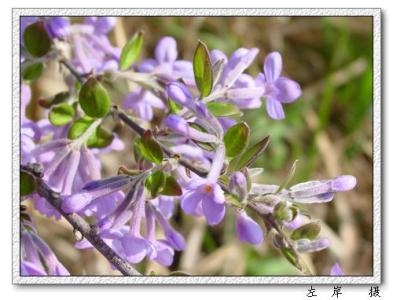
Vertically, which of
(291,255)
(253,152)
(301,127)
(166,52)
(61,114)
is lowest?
(291,255)

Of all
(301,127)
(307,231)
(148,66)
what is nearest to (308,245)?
(307,231)

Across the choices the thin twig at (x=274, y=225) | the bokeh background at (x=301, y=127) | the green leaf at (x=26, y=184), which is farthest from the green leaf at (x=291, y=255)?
the bokeh background at (x=301, y=127)

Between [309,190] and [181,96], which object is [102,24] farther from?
[309,190]

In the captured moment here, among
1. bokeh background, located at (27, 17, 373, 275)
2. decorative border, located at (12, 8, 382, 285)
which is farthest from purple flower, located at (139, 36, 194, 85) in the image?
bokeh background, located at (27, 17, 373, 275)

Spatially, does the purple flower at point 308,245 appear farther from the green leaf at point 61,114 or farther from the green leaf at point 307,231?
the green leaf at point 61,114

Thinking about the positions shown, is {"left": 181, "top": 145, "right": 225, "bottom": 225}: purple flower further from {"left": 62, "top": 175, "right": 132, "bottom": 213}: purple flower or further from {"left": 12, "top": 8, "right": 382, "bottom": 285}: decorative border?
{"left": 12, "top": 8, "right": 382, "bottom": 285}: decorative border
